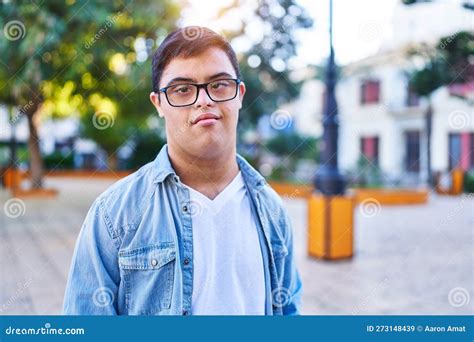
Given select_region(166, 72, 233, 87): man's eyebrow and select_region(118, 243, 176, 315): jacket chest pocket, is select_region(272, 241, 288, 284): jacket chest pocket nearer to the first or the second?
select_region(118, 243, 176, 315): jacket chest pocket

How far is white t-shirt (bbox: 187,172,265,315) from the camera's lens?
4.54 feet

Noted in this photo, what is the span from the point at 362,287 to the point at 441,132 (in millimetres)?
9128

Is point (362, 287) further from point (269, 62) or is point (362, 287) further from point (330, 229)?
point (269, 62)

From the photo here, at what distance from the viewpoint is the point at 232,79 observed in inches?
57.1

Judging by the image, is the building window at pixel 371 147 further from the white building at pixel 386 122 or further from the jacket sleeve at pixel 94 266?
the jacket sleeve at pixel 94 266

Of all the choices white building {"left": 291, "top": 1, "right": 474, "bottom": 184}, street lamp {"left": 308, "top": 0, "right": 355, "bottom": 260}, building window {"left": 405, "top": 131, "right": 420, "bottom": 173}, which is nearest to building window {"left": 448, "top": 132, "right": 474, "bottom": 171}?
white building {"left": 291, "top": 1, "right": 474, "bottom": 184}

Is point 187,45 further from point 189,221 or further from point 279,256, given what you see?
point 279,256

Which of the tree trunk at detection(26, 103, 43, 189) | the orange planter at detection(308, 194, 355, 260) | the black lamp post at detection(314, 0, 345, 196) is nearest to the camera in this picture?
the orange planter at detection(308, 194, 355, 260)

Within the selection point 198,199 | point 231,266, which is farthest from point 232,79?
point 231,266

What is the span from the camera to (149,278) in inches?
53.6

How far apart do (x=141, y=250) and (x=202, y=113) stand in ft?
1.48

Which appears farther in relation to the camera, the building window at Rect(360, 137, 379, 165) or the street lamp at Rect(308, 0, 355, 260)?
the building window at Rect(360, 137, 379, 165)

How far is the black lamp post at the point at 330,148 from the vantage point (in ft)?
15.2
